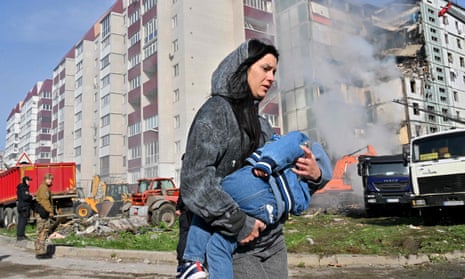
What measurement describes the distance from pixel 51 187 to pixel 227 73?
15.7 meters

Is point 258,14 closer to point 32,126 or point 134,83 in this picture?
point 134,83

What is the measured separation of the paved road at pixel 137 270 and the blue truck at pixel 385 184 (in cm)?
764

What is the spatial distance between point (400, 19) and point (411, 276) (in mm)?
38802

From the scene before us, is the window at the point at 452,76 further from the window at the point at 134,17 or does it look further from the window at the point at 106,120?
the window at the point at 106,120

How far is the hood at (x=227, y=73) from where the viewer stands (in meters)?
1.78

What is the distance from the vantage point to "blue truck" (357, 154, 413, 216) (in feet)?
45.1

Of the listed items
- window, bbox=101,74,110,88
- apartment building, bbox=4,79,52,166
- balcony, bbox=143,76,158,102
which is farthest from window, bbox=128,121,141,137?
apartment building, bbox=4,79,52,166

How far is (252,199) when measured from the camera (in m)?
1.63

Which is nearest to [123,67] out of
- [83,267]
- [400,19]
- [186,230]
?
[400,19]

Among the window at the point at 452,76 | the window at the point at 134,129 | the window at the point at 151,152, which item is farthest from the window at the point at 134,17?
the window at the point at 452,76

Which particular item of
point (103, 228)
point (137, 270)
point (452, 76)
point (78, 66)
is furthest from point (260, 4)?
point (137, 270)

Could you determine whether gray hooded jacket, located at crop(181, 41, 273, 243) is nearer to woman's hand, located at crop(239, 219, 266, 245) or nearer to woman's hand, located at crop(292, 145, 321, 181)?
woman's hand, located at crop(239, 219, 266, 245)

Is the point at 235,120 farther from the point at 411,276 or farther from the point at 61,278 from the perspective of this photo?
the point at 61,278

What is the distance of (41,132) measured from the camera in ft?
261
